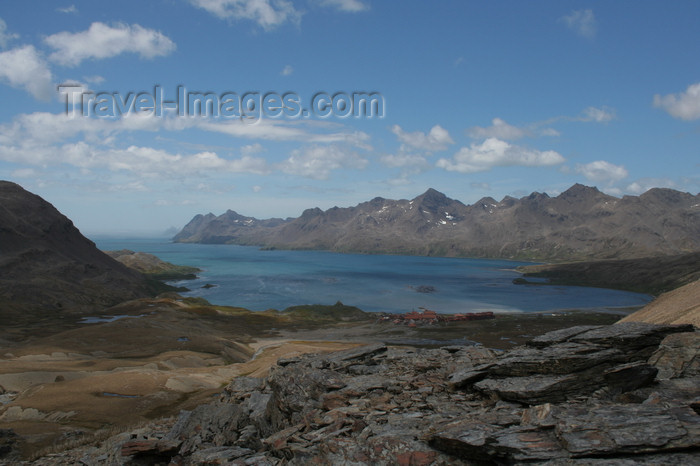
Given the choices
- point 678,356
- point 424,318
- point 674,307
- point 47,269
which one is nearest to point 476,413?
point 678,356

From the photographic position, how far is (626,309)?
5719 inches

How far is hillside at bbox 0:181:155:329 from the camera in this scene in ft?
358

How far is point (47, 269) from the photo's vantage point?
5027 inches

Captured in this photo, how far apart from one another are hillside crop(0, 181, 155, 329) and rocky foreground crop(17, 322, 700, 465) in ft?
320

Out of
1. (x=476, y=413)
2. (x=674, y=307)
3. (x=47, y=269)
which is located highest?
(x=476, y=413)

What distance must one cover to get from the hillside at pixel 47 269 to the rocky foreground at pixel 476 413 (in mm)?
97427

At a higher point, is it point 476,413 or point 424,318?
point 476,413

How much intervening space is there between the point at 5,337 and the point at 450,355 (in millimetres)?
82253

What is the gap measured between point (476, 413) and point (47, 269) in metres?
148

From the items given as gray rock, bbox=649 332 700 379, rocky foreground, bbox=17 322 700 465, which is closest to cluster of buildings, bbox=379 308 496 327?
rocky foreground, bbox=17 322 700 465

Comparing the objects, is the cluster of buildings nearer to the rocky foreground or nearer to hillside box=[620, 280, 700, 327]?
hillside box=[620, 280, 700, 327]

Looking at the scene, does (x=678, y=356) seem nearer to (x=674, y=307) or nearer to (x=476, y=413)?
(x=476, y=413)

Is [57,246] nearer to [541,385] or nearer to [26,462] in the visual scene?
[26,462]

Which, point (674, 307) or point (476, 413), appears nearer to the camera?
point (476, 413)
